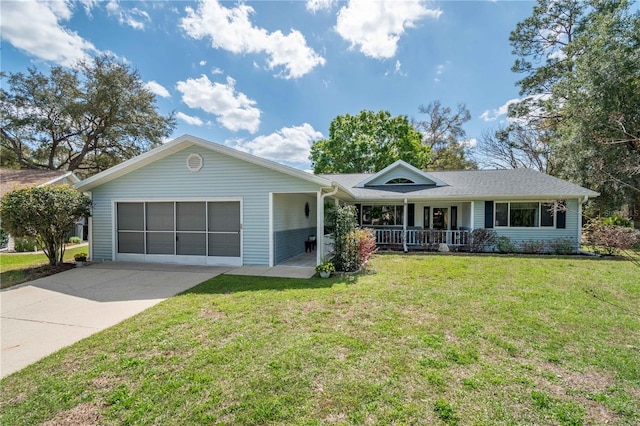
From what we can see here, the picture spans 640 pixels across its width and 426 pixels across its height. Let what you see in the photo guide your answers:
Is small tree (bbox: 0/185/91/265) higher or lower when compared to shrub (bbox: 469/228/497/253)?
higher

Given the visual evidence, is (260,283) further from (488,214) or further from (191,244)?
(488,214)

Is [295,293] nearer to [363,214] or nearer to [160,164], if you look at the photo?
[160,164]

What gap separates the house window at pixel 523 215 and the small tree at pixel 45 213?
644 inches

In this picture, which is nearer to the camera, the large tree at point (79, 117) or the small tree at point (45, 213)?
the small tree at point (45, 213)

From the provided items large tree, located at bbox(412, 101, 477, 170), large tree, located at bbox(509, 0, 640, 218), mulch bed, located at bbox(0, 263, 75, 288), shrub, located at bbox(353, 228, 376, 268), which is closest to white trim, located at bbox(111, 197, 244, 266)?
mulch bed, located at bbox(0, 263, 75, 288)

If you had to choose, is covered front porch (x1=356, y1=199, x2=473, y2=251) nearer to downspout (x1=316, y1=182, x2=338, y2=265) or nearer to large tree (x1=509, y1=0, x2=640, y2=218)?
large tree (x1=509, y1=0, x2=640, y2=218)

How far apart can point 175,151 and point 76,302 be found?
5243 millimetres

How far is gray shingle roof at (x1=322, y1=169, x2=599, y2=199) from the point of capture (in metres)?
12.1

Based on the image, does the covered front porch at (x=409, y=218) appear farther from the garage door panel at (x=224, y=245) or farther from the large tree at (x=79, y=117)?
the large tree at (x=79, y=117)

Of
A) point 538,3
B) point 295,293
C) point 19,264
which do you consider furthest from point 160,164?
point 538,3

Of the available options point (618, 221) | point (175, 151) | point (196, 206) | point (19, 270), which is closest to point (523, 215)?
point (618, 221)

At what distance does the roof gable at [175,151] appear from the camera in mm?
8289

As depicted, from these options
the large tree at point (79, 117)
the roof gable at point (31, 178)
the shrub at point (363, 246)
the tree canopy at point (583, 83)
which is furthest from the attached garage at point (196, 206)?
the large tree at point (79, 117)

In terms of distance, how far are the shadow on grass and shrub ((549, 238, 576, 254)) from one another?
990 centimetres
